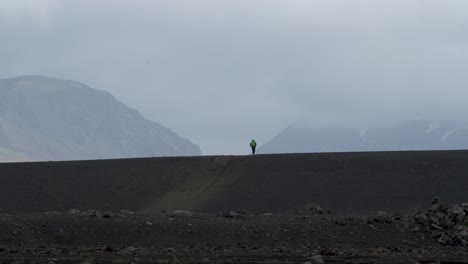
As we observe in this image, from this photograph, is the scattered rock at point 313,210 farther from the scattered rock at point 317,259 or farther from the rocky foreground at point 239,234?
the scattered rock at point 317,259

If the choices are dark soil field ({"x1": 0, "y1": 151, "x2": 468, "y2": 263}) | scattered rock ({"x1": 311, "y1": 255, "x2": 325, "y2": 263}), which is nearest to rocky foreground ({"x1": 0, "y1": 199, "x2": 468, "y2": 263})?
dark soil field ({"x1": 0, "y1": 151, "x2": 468, "y2": 263})

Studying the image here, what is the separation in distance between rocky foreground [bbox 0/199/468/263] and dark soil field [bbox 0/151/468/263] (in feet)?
0.11

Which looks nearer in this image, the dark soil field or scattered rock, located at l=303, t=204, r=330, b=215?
the dark soil field

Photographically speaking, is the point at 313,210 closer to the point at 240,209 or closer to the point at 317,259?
the point at 240,209

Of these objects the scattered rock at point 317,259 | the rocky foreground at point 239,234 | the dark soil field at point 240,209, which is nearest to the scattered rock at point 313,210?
the dark soil field at point 240,209

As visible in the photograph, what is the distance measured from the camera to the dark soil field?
23031mm

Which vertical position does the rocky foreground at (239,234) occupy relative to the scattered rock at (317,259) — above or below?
above

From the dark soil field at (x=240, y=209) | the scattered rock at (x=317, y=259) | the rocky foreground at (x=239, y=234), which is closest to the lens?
the scattered rock at (x=317, y=259)

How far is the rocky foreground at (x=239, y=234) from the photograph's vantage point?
24016 millimetres

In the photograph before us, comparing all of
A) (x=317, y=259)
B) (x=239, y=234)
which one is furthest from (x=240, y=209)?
(x=317, y=259)

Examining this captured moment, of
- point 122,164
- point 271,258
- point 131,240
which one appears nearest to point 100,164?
point 122,164

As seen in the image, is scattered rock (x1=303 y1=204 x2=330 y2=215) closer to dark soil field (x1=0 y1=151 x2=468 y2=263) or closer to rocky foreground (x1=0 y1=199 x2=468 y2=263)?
dark soil field (x1=0 y1=151 x2=468 y2=263)

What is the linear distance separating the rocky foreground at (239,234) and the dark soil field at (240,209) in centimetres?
3

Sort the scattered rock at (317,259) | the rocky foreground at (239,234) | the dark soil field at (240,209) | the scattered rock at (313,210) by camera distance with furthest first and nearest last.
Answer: the scattered rock at (313,210)
the rocky foreground at (239,234)
the dark soil field at (240,209)
the scattered rock at (317,259)
